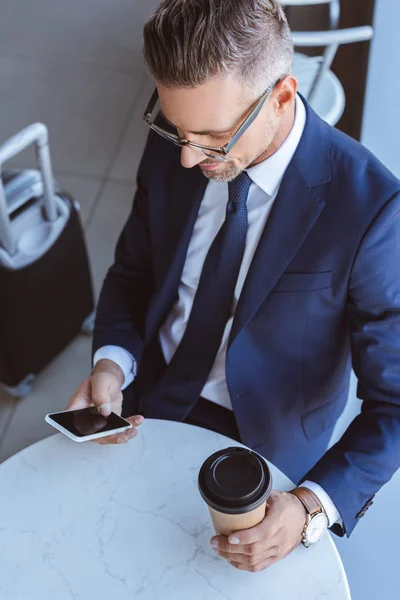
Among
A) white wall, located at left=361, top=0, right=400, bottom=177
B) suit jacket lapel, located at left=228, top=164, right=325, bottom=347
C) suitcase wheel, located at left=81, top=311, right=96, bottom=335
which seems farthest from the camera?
suitcase wheel, located at left=81, top=311, right=96, bottom=335

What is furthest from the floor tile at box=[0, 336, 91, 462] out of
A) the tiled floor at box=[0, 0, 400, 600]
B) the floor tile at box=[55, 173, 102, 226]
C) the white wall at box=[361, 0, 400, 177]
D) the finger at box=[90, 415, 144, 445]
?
the white wall at box=[361, 0, 400, 177]

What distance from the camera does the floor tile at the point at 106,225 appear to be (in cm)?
300

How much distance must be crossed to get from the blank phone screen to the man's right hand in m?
0.02

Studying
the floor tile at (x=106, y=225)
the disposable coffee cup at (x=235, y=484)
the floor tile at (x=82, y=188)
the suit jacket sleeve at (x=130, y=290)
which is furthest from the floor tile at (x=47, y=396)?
the disposable coffee cup at (x=235, y=484)

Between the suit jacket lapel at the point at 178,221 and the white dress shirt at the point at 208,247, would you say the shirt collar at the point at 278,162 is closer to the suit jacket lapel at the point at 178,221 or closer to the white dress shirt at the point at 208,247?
the white dress shirt at the point at 208,247

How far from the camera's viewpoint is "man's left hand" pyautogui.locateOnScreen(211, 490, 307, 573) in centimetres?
118

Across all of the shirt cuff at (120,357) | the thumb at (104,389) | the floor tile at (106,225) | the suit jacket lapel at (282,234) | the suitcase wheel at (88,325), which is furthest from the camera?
the floor tile at (106,225)

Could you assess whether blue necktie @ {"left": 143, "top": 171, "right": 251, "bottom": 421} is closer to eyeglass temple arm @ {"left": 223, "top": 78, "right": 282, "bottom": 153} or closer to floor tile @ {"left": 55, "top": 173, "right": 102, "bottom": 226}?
eyeglass temple arm @ {"left": 223, "top": 78, "right": 282, "bottom": 153}

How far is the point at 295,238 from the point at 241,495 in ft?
1.71

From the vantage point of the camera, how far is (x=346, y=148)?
139 cm

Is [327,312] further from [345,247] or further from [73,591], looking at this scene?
[73,591]

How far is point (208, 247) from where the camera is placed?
1.59 m

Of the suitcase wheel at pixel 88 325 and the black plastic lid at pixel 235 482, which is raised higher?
the black plastic lid at pixel 235 482

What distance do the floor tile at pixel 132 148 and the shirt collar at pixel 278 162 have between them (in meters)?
1.95
